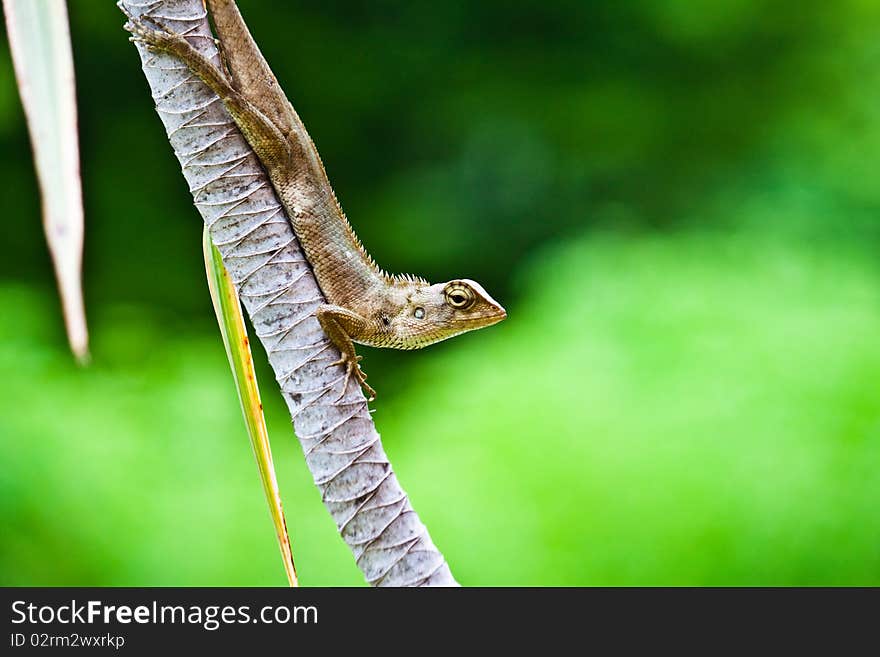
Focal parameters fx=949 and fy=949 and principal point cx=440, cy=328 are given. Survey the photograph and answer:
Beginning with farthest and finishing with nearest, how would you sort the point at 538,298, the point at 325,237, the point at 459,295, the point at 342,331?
the point at 538,298, the point at 459,295, the point at 325,237, the point at 342,331

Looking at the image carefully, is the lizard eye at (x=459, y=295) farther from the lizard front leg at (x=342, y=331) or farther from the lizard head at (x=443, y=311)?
the lizard front leg at (x=342, y=331)

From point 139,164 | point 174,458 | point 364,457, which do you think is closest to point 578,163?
point 139,164

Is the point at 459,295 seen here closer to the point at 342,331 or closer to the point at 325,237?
the point at 325,237

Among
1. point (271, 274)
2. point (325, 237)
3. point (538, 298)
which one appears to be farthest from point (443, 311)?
point (538, 298)

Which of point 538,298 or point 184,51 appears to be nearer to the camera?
point 184,51

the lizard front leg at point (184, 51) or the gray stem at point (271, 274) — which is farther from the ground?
the lizard front leg at point (184, 51)

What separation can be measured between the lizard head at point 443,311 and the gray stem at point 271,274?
1.84 feet

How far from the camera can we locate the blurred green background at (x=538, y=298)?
2.92 metres

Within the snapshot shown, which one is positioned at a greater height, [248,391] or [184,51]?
[184,51]

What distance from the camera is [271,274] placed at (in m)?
1.38

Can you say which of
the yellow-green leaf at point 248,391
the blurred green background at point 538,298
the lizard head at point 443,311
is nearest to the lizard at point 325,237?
the lizard head at point 443,311

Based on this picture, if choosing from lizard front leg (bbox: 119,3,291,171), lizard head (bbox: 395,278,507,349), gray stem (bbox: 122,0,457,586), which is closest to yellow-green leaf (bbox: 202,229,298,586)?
gray stem (bbox: 122,0,457,586)

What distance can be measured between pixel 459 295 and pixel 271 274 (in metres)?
0.65

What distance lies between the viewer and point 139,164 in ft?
13.4
